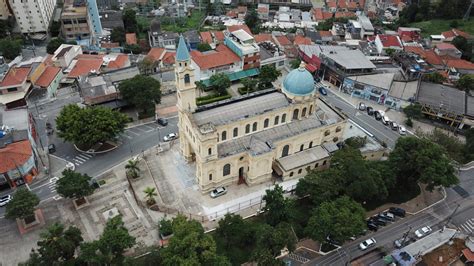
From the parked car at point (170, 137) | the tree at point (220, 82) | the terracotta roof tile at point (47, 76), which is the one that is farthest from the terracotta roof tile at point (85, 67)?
the parked car at point (170, 137)

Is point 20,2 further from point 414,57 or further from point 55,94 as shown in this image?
point 414,57

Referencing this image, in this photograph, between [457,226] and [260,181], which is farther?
[260,181]

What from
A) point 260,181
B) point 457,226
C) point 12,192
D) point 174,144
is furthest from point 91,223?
point 457,226

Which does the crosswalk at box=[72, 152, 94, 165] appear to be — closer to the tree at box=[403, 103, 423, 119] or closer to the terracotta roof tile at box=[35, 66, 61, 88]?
the terracotta roof tile at box=[35, 66, 61, 88]

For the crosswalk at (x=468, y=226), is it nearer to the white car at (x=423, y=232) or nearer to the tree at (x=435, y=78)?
the white car at (x=423, y=232)

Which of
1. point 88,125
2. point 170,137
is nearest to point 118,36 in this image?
point 170,137

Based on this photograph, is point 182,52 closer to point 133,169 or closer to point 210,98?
point 133,169

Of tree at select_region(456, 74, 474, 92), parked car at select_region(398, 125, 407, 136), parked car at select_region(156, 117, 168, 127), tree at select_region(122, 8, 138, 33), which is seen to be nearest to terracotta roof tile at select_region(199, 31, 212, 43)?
tree at select_region(122, 8, 138, 33)
